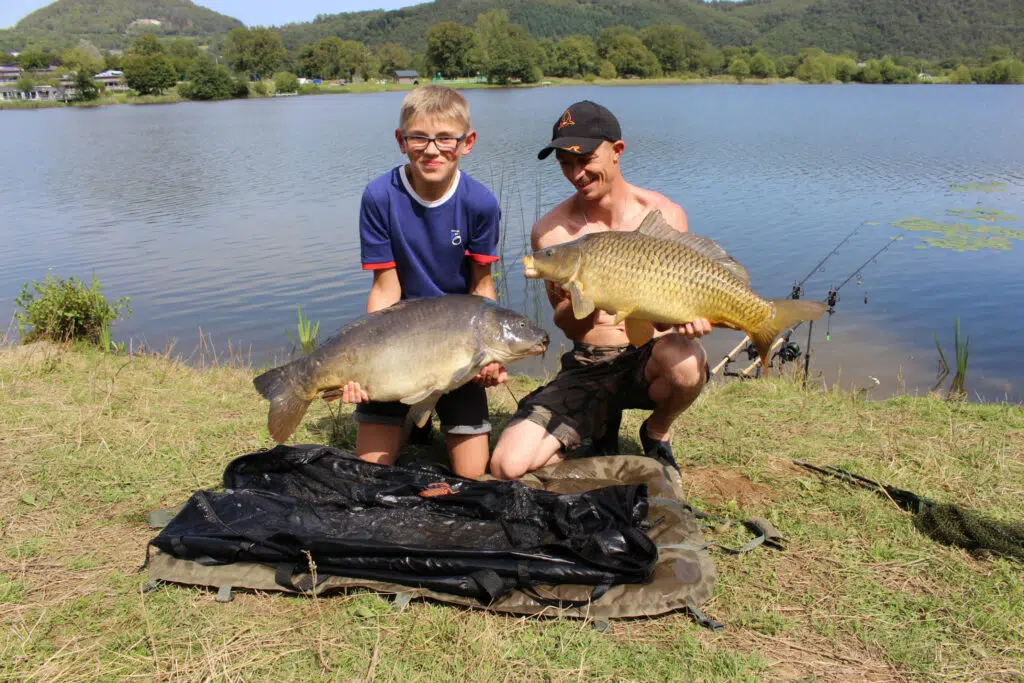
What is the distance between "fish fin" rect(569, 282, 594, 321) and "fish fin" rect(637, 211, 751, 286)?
335 mm

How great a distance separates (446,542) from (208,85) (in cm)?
6318

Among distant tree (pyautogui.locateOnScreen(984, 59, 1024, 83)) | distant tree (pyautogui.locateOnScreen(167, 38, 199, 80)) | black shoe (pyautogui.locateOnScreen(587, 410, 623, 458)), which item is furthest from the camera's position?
distant tree (pyautogui.locateOnScreen(167, 38, 199, 80))

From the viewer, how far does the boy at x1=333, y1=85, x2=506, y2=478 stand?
308 centimetres

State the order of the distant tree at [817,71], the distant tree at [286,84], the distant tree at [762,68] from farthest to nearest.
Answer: the distant tree at [762,68] → the distant tree at [286,84] → the distant tree at [817,71]

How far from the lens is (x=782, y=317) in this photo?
2.84 metres

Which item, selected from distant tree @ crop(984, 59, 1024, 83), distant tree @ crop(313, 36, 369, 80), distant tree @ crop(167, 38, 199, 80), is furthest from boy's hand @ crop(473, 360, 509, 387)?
distant tree @ crop(313, 36, 369, 80)

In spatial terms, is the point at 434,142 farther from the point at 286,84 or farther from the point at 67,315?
the point at 286,84

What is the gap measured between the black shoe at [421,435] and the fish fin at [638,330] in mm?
1159

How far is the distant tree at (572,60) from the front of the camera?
76438 mm

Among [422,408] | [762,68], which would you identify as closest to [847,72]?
[762,68]

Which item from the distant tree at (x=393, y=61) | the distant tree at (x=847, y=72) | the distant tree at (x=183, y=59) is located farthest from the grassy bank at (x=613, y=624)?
the distant tree at (x=393, y=61)

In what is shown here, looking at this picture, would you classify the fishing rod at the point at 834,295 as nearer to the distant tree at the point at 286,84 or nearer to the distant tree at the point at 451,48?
the distant tree at the point at 286,84

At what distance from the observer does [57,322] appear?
5602 mm

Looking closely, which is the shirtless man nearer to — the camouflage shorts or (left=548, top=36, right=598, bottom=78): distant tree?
the camouflage shorts
